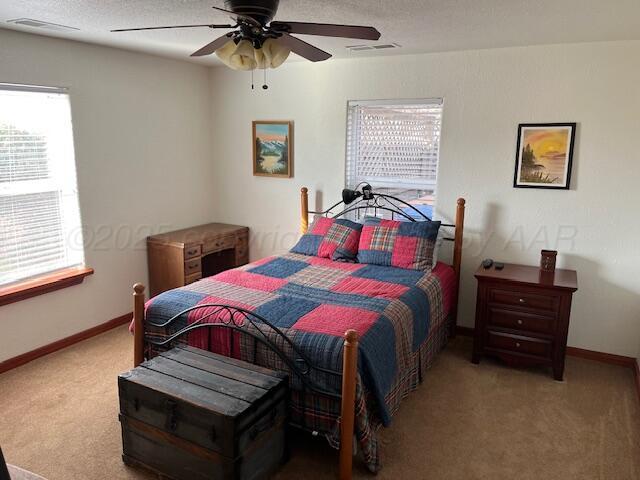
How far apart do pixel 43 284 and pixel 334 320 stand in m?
2.26

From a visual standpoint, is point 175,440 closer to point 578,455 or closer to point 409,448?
point 409,448

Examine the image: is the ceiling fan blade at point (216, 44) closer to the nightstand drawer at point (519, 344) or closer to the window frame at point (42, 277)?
the window frame at point (42, 277)

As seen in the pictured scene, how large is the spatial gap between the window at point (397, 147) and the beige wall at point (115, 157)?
1.58 metres

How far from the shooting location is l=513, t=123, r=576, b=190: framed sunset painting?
3.52 m

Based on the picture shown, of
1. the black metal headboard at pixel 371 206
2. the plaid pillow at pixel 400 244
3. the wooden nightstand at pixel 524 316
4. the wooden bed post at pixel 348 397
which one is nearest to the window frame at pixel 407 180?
the black metal headboard at pixel 371 206

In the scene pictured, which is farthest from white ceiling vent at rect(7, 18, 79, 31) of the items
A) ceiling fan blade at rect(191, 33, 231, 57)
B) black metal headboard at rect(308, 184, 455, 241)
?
black metal headboard at rect(308, 184, 455, 241)

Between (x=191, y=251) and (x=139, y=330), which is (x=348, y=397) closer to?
(x=139, y=330)

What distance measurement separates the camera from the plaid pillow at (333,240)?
12.7 ft

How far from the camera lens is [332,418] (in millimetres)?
2346

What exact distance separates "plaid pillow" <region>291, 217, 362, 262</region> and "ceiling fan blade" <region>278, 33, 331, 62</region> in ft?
5.47

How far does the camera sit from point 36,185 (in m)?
3.53

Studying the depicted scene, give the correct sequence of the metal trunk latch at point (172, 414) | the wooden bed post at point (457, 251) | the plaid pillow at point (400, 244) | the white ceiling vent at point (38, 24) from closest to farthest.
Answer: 1. the metal trunk latch at point (172, 414)
2. the white ceiling vent at point (38, 24)
3. the plaid pillow at point (400, 244)
4. the wooden bed post at point (457, 251)

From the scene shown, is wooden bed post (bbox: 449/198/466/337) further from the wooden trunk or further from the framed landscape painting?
the wooden trunk

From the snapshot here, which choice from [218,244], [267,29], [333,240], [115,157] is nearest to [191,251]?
[218,244]
